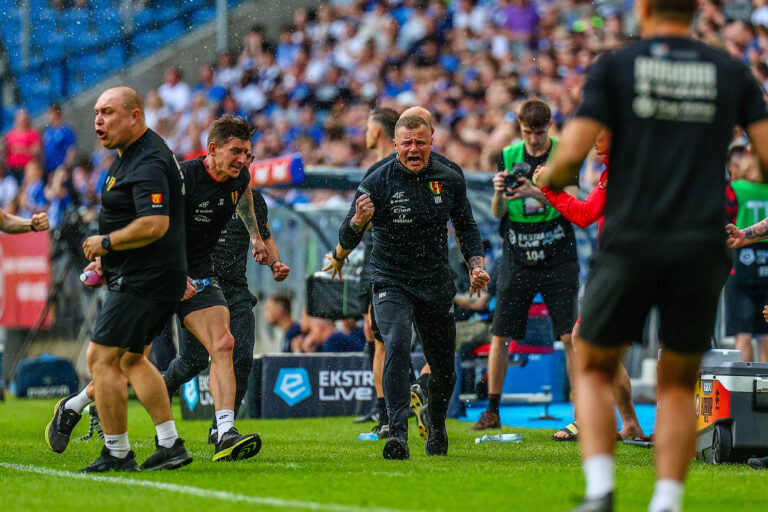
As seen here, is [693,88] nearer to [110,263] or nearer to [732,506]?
[732,506]

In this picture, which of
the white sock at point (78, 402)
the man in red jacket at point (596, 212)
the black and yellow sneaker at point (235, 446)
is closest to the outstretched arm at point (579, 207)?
the man in red jacket at point (596, 212)

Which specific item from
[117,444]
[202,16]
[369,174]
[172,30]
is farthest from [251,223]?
[172,30]

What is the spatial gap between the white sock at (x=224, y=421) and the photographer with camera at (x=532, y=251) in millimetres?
2804

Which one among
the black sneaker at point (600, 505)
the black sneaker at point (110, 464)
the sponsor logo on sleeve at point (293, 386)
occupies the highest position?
the black sneaker at point (600, 505)

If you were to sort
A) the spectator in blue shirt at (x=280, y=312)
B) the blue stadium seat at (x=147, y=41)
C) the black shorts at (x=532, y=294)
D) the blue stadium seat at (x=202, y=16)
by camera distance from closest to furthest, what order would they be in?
the black shorts at (x=532, y=294), the spectator in blue shirt at (x=280, y=312), the blue stadium seat at (x=202, y=16), the blue stadium seat at (x=147, y=41)

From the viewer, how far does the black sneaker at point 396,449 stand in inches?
292

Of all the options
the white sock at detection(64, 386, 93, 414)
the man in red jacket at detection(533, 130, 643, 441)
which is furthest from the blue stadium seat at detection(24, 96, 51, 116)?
the man in red jacket at detection(533, 130, 643, 441)

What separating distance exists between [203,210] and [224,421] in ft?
4.28

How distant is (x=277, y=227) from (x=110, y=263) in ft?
28.4

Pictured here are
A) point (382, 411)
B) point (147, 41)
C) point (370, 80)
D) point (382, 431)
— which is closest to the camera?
point (382, 431)

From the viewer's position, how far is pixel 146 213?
6.54 meters

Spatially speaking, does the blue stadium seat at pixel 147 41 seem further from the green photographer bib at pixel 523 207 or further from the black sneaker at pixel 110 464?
the black sneaker at pixel 110 464

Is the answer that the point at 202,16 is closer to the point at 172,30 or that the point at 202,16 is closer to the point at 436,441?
the point at 172,30

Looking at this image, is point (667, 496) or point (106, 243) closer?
point (667, 496)
